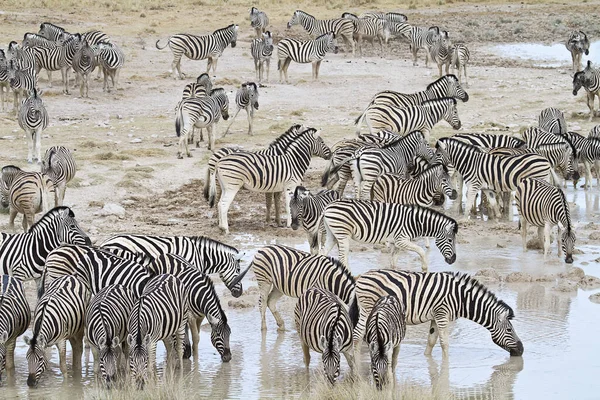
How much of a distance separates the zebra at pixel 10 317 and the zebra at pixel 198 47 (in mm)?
16439

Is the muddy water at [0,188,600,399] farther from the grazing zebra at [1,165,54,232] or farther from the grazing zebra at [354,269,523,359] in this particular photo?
the grazing zebra at [1,165,54,232]

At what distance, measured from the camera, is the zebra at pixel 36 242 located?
10336 millimetres

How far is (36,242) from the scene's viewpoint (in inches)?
415

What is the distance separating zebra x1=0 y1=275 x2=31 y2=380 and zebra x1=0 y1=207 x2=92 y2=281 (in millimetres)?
1252

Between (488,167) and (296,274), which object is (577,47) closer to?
(488,167)

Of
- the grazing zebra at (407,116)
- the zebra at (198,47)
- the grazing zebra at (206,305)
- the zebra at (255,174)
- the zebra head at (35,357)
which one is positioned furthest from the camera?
the zebra at (198,47)

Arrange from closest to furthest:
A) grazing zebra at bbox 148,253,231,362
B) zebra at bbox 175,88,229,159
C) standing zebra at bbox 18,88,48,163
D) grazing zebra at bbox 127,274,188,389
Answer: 1. grazing zebra at bbox 127,274,188,389
2. grazing zebra at bbox 148,253,231,362
3. standing zebra at bbox 18,88,48,163
4. zebra at bbox 175,88,229,159

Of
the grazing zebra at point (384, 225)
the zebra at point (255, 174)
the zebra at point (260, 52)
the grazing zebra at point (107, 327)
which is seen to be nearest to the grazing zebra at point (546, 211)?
the grazing zebra at point (384, 225)

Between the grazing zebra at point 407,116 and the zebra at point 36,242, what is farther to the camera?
the grazing zebra at point 407,116

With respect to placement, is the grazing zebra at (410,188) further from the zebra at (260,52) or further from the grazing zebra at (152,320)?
the zebra at (260,52)

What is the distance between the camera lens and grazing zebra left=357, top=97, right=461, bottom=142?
17.4 meters

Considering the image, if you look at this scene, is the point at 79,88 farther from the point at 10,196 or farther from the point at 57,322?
the point at 57,322

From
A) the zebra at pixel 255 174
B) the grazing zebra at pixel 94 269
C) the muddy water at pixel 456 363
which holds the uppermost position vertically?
the zebra at pixel 255 174

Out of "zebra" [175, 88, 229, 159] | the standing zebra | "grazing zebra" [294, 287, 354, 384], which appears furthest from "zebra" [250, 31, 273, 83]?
"grazing zebra" [294, 287, 354, 384]
